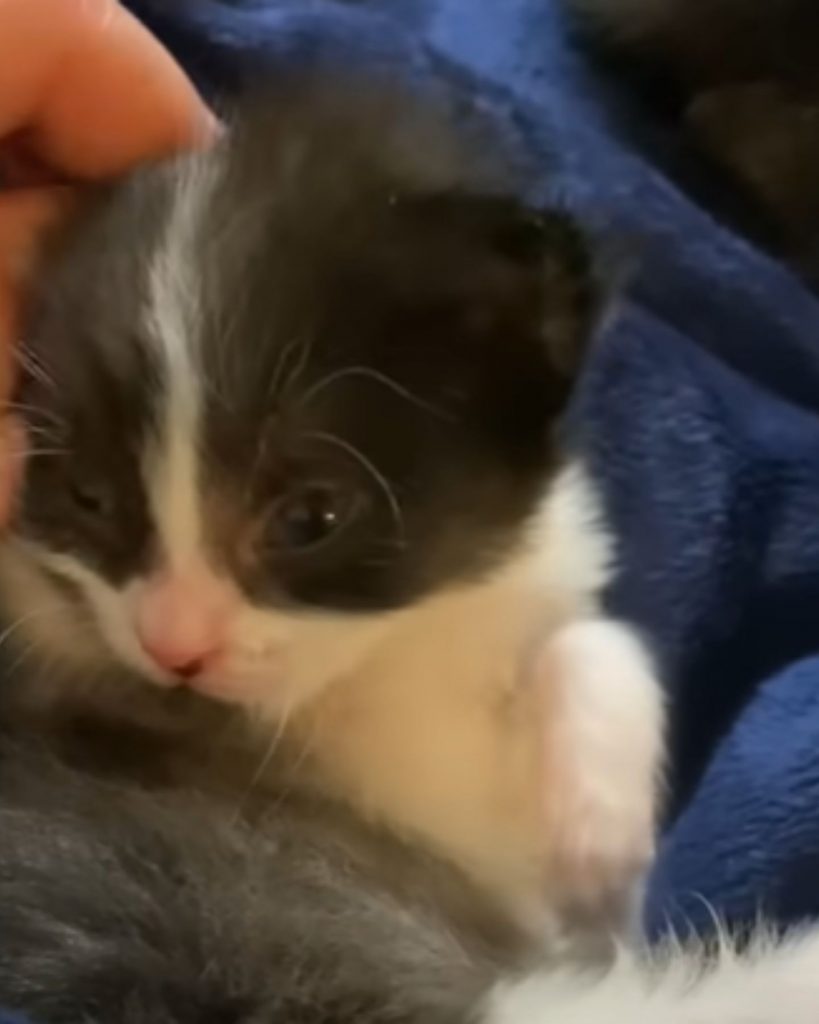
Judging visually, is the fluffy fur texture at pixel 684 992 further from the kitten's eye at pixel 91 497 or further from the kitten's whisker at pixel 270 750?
the kitten's eye at pixel 91 497

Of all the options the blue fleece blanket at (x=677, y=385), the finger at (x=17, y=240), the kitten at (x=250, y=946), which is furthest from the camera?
the blue fleece blanket at (x=677, y=385)

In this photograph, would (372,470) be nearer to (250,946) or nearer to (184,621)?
(184,621)

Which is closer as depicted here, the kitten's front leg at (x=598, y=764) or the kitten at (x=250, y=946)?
the kitten at (x=250, y=946)

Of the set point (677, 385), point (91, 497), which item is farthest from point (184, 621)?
point (677, 385)

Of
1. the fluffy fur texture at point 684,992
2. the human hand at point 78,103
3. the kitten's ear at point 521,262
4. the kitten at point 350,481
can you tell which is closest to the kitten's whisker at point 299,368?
the kitten at point 350,481

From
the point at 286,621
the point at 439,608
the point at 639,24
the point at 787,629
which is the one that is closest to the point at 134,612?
the point at 286,621

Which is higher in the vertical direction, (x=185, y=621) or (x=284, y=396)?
(x=284, y=396)

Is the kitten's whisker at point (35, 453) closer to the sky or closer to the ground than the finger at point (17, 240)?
closer to the ground
